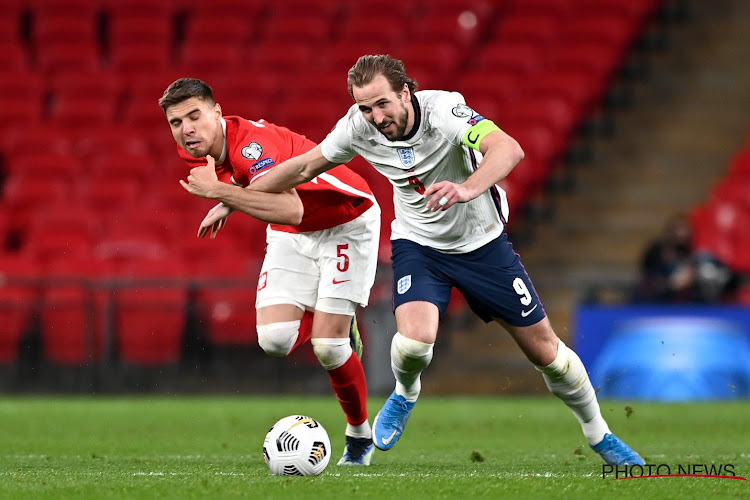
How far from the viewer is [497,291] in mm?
6410

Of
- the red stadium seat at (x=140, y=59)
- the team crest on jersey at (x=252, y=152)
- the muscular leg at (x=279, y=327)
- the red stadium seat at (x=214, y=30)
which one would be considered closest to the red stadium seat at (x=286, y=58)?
the red stadium seat at (x=214, y=30)

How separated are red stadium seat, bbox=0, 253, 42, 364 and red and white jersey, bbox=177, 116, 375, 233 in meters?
6.04

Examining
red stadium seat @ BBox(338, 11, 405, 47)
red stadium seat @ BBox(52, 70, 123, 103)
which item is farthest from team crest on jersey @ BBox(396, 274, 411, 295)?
red stadium seat @ BBox(338, 11, 405, 47)

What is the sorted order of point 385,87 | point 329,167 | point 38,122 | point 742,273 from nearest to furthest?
1. point 385,87
2. point 329,167
3. point 742,273
4. point 38,122

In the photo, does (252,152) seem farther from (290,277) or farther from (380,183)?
(380,183)

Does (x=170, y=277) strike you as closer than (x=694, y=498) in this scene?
No

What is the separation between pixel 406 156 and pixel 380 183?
8342 millimetres

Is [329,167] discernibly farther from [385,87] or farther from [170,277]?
[170,277]

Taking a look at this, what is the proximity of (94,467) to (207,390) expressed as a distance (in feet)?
20.2

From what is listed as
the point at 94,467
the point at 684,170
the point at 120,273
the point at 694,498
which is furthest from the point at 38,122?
the point at 694,498

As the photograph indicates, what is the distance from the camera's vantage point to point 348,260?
7.02 meters

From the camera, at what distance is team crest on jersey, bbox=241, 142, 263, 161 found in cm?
655

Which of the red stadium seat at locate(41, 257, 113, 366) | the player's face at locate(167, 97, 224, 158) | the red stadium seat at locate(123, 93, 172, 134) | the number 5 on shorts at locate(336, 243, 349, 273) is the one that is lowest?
the red stadium seat at locate(41, 257, 113, 366)

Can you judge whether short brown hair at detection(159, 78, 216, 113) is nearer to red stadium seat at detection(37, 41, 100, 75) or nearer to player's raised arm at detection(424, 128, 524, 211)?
player's raised arm at detection(424, 128, 524, 211)
